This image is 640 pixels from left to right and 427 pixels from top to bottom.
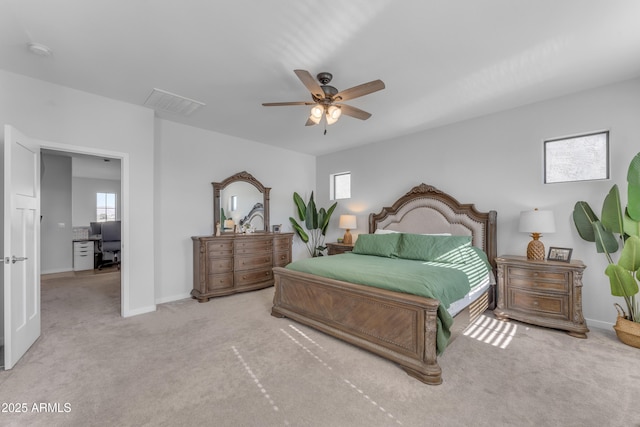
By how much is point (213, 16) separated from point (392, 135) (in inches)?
141

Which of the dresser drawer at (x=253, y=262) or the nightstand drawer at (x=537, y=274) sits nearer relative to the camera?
the nightstand drawer at (x=537, y=274)

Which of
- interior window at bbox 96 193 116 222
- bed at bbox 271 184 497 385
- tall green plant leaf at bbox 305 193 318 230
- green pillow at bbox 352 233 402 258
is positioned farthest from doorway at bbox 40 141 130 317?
tall green plant leaf at bbox 305 193 318 230

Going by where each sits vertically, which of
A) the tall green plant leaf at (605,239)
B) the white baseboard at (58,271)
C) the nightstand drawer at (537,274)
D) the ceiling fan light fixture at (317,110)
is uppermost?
the ceiling fan light fixture at (317,110)

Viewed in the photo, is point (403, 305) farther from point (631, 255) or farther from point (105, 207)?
point (105, 207)

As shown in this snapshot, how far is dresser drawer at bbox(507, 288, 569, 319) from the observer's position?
9.82 feet

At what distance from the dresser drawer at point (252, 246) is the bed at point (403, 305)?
1.30 meters

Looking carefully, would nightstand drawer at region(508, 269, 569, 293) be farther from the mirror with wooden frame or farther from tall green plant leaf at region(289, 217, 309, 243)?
the mirror with wooden frame

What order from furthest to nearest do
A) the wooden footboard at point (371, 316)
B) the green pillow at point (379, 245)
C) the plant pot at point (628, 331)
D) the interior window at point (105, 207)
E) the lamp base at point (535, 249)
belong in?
the interior window at point (105, 207) < the green pillow at point (379, 245) < the lamp base at point (535, 249) < the plant pot at point (628, 331) < the wooden footboard at point (371, 316)

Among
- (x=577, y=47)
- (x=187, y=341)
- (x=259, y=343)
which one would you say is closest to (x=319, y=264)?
(x=259, y=343)

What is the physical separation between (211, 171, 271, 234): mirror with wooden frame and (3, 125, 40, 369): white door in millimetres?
2194

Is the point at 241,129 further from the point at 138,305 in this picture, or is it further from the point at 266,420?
the point at 266,420

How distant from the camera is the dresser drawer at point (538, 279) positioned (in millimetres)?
3008

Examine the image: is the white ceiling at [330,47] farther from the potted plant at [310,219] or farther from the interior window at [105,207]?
the interior window at [105,207]

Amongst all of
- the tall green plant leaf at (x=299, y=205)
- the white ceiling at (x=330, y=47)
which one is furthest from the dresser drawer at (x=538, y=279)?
the tall green plant leaf at (x=299, y=205)
